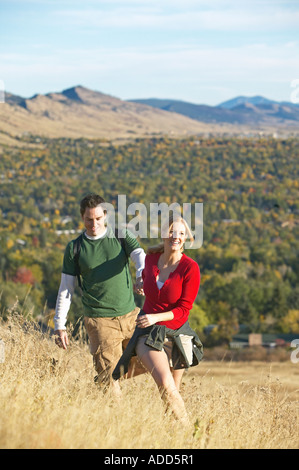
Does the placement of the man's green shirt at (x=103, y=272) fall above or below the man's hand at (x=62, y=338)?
above

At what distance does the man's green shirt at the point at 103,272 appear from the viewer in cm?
460

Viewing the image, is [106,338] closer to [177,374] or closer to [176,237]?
[177,374]

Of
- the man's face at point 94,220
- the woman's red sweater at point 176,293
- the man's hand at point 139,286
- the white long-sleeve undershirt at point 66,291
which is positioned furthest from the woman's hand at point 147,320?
the man's face at point 94,220

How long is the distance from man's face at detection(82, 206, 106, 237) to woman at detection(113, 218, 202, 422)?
50 cm

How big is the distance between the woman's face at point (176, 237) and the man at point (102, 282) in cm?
42

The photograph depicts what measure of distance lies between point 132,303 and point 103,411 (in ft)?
3.62

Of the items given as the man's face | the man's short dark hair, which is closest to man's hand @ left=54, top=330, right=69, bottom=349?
the man's face

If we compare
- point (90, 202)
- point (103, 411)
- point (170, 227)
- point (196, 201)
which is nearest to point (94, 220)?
point (90, 202)

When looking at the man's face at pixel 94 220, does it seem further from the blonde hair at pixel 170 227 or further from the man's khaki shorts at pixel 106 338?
the man's khaki shorts at pixel 106 338

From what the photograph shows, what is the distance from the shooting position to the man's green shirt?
181 inches

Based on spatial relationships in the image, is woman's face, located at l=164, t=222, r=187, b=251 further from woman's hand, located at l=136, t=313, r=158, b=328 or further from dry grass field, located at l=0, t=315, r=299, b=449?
dry grass field, located at l=0, t=315, r=299, b=449

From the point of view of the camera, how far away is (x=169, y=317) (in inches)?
161

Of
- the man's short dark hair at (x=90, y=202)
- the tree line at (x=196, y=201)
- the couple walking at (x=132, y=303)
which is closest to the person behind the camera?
the couple walking at (x=132, y=303)
